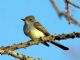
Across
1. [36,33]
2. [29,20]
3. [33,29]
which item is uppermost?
[29,20]

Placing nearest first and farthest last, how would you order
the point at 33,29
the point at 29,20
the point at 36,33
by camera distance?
the point at 36,33 → the point at 33,29 → the point at 29,20

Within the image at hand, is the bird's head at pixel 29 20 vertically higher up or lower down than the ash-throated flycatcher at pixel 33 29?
higher up

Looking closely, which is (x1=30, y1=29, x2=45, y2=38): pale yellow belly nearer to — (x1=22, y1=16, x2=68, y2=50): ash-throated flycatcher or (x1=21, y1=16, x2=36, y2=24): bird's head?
(x1=22, y1=16, x2=68, y2=50): ash-throated flycatcher

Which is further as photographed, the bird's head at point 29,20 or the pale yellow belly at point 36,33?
the bird's head at point 29,20

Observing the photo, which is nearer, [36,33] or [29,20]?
[36,33]

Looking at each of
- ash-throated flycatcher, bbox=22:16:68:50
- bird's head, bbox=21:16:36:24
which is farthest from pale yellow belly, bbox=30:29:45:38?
bird's head, bbox=21:16:36:24

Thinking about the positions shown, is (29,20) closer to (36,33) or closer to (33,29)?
(33,29)

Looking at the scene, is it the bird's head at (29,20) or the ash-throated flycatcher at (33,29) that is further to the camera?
the bird's head at (29,20)

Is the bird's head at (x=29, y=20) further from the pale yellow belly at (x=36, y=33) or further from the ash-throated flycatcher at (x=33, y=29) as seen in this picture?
the pale yellow belly at (x=36, y=33)

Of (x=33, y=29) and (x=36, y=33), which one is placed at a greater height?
(x=33, y=29)

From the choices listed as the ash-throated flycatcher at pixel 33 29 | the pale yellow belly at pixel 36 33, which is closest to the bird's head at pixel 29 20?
the ash-throated flycatcher at pixel 33 29

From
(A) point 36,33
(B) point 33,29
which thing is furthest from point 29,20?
(A) point 36,33

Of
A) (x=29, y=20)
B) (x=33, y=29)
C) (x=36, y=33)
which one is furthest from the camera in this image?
(x=29, y=20)

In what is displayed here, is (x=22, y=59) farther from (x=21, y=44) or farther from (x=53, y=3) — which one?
(x=21, y=44)
